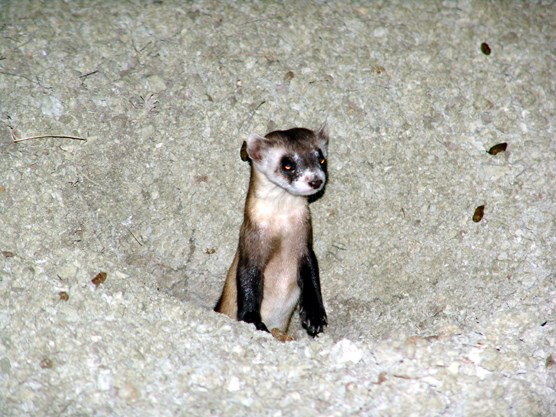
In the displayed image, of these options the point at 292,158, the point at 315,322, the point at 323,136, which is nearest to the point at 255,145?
the point at 292,158

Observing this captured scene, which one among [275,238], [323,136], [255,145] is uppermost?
[323,136]

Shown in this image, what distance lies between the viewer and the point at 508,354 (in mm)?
4969

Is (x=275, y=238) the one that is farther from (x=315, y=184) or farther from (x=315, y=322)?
(x=315, y=322)

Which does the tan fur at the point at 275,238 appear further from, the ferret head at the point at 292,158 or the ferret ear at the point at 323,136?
the ferret ear at the point at 323,136

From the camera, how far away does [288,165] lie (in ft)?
20.1

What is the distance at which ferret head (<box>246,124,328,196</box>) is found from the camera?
605 centimetres

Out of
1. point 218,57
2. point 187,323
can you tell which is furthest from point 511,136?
point 187,323

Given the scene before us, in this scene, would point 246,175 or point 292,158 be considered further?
point 246,175

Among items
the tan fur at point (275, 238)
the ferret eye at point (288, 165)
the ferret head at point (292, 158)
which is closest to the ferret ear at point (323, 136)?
the ferret head at point (292, 158)

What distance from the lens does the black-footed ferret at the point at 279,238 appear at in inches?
242

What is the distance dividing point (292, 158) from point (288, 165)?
→ 0.07 m

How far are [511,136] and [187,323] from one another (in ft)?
11.3

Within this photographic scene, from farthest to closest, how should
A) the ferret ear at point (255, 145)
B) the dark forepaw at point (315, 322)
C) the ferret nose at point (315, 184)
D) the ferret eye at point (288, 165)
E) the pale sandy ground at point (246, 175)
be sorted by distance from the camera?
1. the dark forepaw at point (315, 322)
2. the ferret ear at point (255, 145)
3. the ferret eye at point (288, 165)
4. the ferret nose at point (315, 184)
5. the pale sandy ground at point (246, 175)

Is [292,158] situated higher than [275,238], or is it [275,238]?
[292,158]
